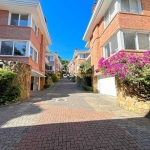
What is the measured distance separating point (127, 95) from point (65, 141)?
5.18 m

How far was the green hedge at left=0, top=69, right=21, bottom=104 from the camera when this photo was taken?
292 inches

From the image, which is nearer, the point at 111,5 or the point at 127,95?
the point at 127,95

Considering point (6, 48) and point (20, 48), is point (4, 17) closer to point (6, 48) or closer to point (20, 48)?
point (6, 48)

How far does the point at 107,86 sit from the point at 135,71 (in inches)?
290

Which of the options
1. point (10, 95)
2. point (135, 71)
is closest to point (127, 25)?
point (135, 71)

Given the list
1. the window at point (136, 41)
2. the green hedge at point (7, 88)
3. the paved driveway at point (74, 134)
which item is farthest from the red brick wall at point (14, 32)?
the window at point (136, 41)

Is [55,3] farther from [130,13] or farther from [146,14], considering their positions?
[146,14]

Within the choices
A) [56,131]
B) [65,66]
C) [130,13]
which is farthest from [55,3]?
[65,66]

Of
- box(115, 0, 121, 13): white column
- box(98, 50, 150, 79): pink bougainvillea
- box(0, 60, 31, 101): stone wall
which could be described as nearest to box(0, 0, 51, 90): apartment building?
box(0, 60, 31, 101): stone wall

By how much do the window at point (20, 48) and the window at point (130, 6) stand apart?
11049mm

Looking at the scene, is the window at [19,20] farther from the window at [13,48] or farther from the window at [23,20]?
the window at [13,48]

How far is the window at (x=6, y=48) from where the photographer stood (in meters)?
11.7

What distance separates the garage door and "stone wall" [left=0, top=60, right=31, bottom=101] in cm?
890

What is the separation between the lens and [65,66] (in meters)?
77.6
